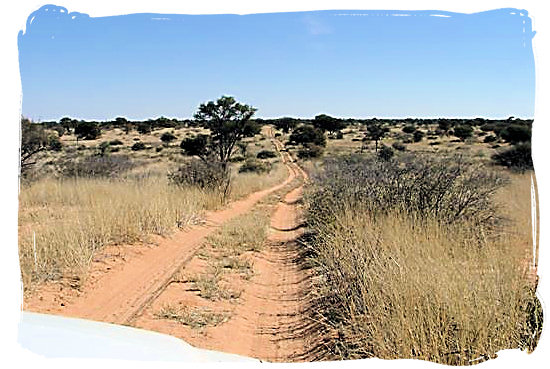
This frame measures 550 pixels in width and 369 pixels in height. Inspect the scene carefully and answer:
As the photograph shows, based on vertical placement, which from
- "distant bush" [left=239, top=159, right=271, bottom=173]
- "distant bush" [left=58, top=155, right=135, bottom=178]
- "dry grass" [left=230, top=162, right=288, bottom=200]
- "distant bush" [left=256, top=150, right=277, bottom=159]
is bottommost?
"dry grass" [left=230, top=162, right=288, bottom=200]

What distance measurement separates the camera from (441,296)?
8.38ft

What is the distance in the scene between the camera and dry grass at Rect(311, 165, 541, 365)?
2.13 m

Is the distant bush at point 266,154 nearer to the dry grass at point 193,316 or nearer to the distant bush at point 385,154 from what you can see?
the distant bush at point 385,154

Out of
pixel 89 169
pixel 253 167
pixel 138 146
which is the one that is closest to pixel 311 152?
pixel 253 167

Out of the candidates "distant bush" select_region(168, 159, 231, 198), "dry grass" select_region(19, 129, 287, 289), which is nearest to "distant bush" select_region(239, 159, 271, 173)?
"distant bush" select_region(168, 159, 231, 198)

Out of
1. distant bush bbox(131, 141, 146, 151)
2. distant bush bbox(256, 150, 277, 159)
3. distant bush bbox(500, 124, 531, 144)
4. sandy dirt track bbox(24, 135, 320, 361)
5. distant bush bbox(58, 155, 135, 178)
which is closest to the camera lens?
distant bush bbox(500, 124, 531, 144)

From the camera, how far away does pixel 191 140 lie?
17672 millimetres

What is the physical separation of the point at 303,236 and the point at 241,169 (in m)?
14.4

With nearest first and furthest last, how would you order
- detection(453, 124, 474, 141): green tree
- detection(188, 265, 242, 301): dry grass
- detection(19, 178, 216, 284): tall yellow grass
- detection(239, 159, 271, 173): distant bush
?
detection(453, 124, 474, 141): green tree
detection(19, 178, 216, 284): tall yellow grass
detection(188, 265, 242, 301): dry grass
detection(239, 159, 271, 173): distant bush

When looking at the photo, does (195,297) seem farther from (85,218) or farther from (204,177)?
(204,177)

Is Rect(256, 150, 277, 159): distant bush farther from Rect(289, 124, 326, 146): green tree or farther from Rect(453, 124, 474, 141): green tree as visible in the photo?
Rect(453, 124, 474, 141): green tree

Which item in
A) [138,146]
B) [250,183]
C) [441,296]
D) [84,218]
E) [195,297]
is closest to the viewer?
[441,296]

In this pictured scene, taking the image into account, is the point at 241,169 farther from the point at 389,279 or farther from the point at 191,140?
the point at 389,279

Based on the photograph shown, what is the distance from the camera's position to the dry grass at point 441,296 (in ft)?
7.00
